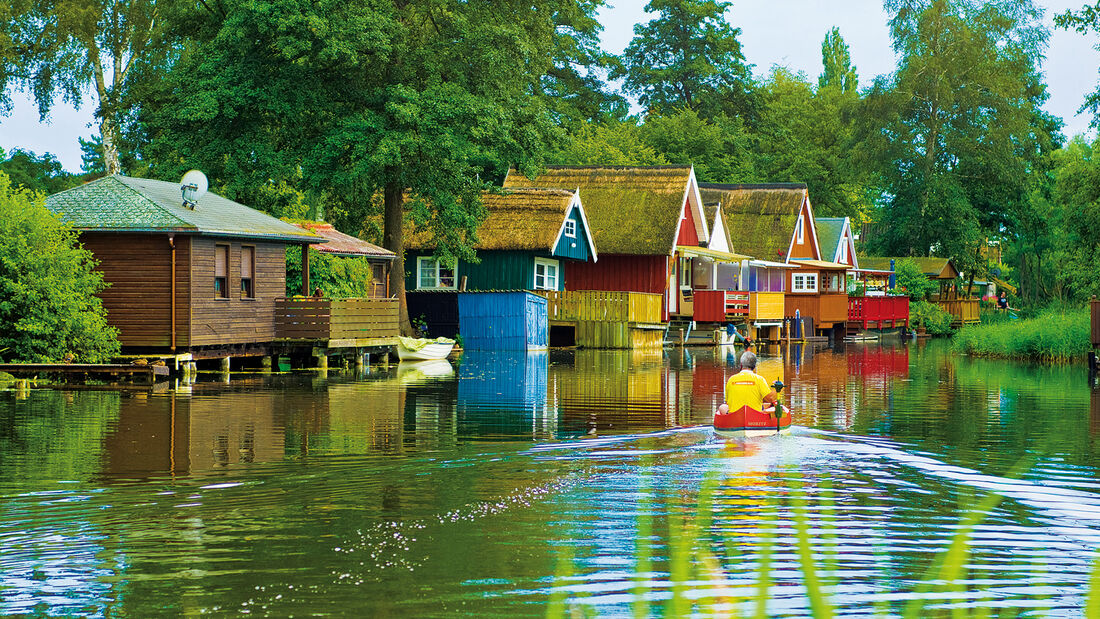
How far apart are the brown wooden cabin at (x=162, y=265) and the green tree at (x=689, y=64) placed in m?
70.0

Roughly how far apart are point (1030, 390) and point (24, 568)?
27643mm

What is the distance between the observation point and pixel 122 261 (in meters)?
33.7

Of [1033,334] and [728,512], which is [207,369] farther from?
[1033,334]

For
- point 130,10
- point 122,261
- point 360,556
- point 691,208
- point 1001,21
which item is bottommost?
point 360,556

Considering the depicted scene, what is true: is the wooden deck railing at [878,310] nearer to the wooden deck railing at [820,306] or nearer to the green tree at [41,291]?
the wooden deck railing at [820,306]

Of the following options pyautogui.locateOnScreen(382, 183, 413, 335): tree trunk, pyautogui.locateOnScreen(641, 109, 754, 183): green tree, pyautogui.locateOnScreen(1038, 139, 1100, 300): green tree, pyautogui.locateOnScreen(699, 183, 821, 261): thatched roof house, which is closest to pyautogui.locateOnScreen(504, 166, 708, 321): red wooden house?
pyautogui.locateOnScreen(699, 183, 821, 261): thatched roof house

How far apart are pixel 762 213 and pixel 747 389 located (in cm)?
5479

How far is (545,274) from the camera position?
Result: 55688 mm

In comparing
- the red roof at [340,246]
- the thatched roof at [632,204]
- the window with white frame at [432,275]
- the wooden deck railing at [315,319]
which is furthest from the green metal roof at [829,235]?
the wooden deck railing at [315,319]

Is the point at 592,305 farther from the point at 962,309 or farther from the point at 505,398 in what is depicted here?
the point at 962,309

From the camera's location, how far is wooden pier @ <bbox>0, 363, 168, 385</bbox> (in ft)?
95.2

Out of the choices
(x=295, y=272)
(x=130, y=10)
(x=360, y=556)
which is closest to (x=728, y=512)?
(x=360, y=556)

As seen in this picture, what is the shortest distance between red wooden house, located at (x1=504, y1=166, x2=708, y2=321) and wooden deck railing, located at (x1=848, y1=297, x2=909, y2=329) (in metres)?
13.8

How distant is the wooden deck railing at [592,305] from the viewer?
52656mm
